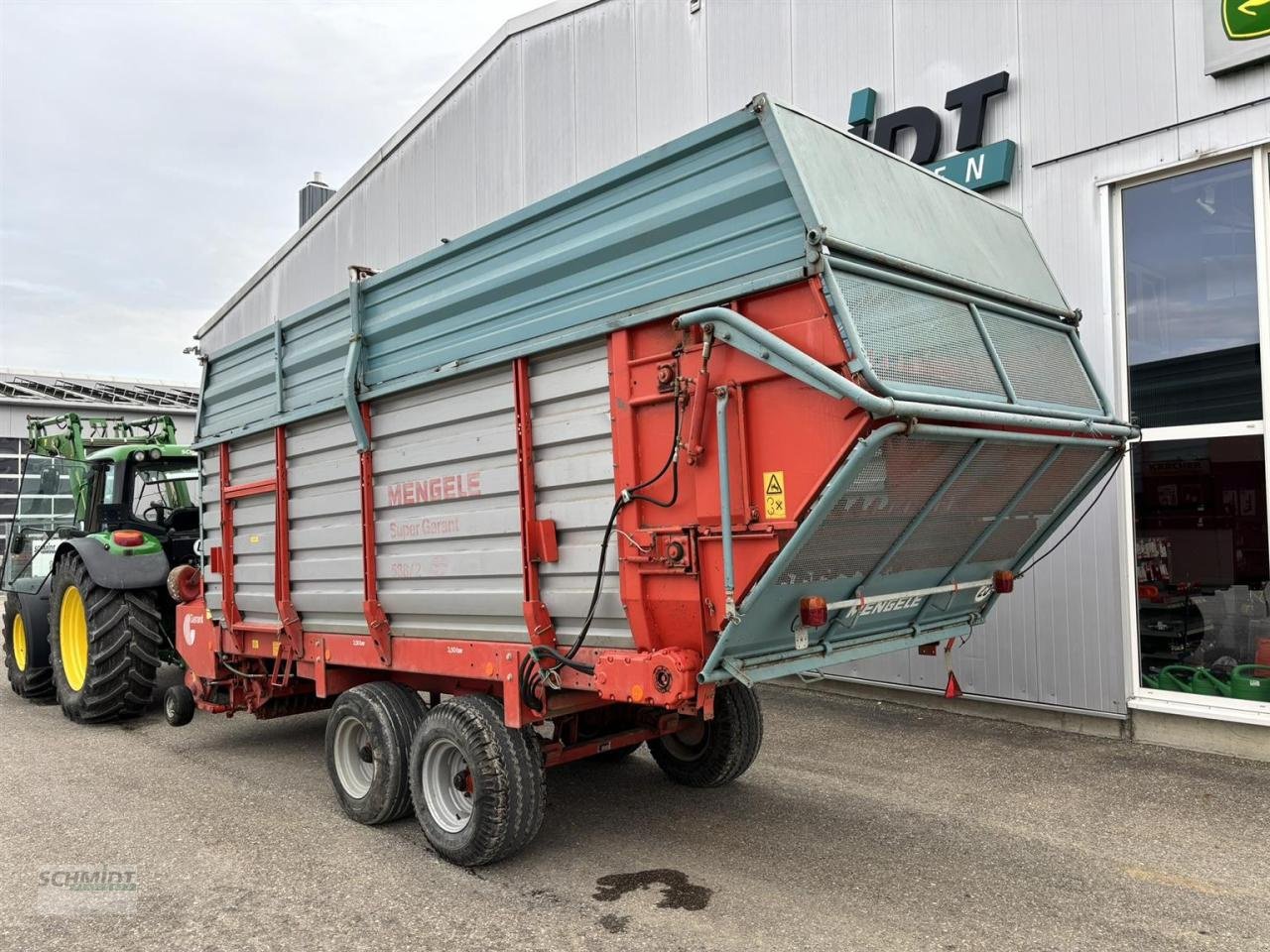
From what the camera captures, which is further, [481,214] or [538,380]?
[481,214]

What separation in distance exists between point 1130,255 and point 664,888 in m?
5.33

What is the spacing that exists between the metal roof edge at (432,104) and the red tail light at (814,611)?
838 centimetres

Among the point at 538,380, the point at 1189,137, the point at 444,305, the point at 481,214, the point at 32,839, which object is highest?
the point at 481,214

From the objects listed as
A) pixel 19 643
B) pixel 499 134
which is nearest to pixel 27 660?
pixel 19 643

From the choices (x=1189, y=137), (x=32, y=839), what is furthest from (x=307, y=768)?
(x=1189, y=137)

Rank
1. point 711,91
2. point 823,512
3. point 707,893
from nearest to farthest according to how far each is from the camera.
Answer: point 823,512 < point 707,893 < point 711,91

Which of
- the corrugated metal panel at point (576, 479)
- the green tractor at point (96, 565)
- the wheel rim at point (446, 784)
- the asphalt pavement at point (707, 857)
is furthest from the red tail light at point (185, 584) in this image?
the corrugated metal panel at point (576, 479)

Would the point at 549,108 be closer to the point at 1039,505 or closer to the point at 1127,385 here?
the point at 1127,385

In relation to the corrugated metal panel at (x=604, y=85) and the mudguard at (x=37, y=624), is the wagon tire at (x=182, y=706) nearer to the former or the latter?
the mudguard at (x=37, y=624)

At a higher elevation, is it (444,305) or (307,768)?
(444,305)

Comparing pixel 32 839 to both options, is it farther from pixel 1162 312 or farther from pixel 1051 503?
pixel 1162 312

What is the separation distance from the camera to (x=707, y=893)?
3.96 metres

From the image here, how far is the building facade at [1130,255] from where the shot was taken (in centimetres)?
600

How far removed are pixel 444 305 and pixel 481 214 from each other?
289 inches
